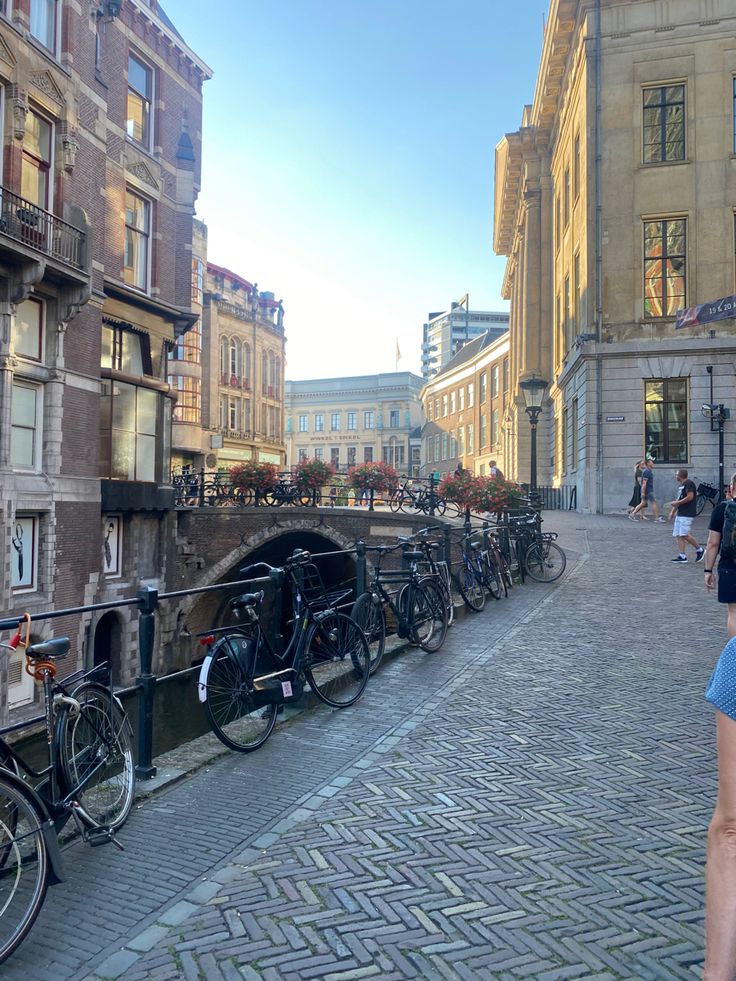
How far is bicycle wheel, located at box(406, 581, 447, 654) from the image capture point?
8.29 m

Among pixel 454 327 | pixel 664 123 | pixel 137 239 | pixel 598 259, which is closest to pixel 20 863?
pixel 137 239

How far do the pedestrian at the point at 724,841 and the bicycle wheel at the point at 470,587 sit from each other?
8.39 metres

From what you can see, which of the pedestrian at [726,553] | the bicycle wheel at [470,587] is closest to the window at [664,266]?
the bicycle wheel at [470,587]

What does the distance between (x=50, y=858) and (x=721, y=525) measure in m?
Answer: 5.87

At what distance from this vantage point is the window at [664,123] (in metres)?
26.8

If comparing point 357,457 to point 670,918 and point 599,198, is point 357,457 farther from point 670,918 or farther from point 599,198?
point 670,918

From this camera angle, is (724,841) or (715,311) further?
(715,311)

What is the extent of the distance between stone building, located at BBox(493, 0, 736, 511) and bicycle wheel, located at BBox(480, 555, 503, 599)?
50.6 feet

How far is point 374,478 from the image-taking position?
23.8 m

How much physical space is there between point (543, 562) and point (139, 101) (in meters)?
17.0

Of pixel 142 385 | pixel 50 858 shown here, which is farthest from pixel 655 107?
pixel 50 858

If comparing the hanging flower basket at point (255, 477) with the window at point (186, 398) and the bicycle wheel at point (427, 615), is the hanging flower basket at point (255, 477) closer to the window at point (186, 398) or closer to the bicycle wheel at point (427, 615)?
the bicycle wheel at point (427, 615)

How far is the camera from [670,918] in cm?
320

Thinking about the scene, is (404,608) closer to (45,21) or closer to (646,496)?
(45,21)
